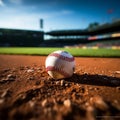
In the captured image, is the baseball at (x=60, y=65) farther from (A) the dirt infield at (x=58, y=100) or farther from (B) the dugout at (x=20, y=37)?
(B) the dugout at (x=20, y=37)

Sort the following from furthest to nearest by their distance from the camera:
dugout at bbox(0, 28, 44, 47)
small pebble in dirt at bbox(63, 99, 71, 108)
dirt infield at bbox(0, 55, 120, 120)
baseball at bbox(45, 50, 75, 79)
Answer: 1. dugout at bbox(0, 28, 44, 47)
2. baseball at bbox(45, 50, 75, 79)
3. small pebble in dirt at bbox(63, 99, 71, 108)
4. dirt infield at bbox(0, 55, 120, 120)

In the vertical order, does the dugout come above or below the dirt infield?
above

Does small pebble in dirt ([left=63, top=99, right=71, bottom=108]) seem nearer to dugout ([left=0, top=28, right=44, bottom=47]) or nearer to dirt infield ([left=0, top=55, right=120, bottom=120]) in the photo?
dirt infield ([left=0, top=55, right=120, bottom=120])

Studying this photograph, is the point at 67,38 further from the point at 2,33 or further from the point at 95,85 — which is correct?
the point at 95,85

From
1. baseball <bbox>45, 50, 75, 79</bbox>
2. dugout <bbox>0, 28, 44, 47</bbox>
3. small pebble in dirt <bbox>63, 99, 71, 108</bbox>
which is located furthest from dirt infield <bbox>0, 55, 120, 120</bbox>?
dugout <bbox>0, 28, 44, 47</bbox>

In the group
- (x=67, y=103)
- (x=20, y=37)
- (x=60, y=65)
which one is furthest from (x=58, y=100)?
(x=20, y=37)

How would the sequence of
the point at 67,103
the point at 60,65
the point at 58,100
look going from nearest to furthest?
the point at 67,103 → the point at 58,100 → the point at 60,65

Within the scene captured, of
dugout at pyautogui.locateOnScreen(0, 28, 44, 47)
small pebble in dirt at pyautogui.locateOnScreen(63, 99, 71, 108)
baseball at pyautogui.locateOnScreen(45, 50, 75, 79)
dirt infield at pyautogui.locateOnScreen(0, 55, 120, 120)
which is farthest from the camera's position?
dugout at pyautogui.locateOnScreen(0, 28, 44, 47)

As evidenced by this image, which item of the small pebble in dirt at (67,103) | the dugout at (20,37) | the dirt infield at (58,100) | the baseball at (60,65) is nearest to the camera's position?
the dirt infield at (58,100)

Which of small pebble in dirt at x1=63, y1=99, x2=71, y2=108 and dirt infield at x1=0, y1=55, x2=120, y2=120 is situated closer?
dirt infield at x1=0, y1=55, x2=120, y2=120

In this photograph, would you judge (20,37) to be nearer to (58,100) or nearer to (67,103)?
(58,100)

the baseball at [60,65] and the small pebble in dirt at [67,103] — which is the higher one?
the baseball at [60,65]

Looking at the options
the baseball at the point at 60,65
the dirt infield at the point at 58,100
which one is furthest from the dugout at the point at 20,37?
the dirt infield at the point at 58,100
